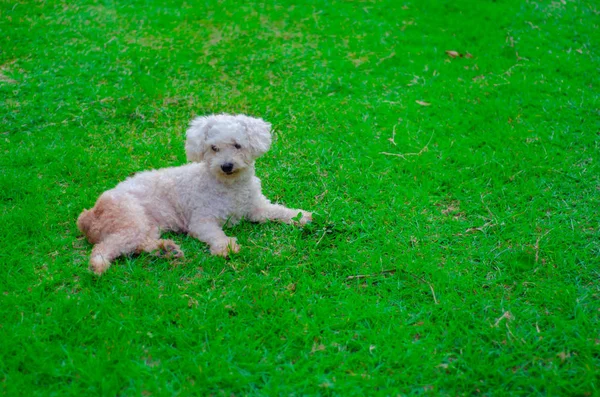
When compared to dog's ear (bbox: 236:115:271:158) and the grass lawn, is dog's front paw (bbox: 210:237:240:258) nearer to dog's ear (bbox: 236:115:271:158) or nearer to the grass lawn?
the grass lawn

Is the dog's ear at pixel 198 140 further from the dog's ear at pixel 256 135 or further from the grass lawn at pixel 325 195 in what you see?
the grass lawn at pixel 325 195

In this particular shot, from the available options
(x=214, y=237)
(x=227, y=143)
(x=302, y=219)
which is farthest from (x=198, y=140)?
(x=302, y=219)

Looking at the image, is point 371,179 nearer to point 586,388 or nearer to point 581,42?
point 586,388

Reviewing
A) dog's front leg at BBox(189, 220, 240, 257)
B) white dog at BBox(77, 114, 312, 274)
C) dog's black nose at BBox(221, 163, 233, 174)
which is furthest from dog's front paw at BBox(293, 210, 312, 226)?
dog's black nose at BBox(221, 163, 233, 174)

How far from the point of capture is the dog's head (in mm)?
3811

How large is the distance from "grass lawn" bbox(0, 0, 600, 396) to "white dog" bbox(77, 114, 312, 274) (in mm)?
144

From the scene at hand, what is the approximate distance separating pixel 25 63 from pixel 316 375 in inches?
223

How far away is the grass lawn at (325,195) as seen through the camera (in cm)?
276

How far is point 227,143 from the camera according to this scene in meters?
3.82

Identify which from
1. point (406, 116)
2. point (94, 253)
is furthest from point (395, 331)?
point (406, 116)

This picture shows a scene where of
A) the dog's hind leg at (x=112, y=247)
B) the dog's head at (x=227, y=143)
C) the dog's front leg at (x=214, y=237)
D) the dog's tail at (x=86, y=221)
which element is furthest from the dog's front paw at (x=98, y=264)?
the dog's head at (x=227, y=143)

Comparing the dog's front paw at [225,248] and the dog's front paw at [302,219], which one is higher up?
the dog's front paw at [302,219]

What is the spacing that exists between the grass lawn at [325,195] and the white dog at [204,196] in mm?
144

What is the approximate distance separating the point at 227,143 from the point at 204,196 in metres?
0.44
